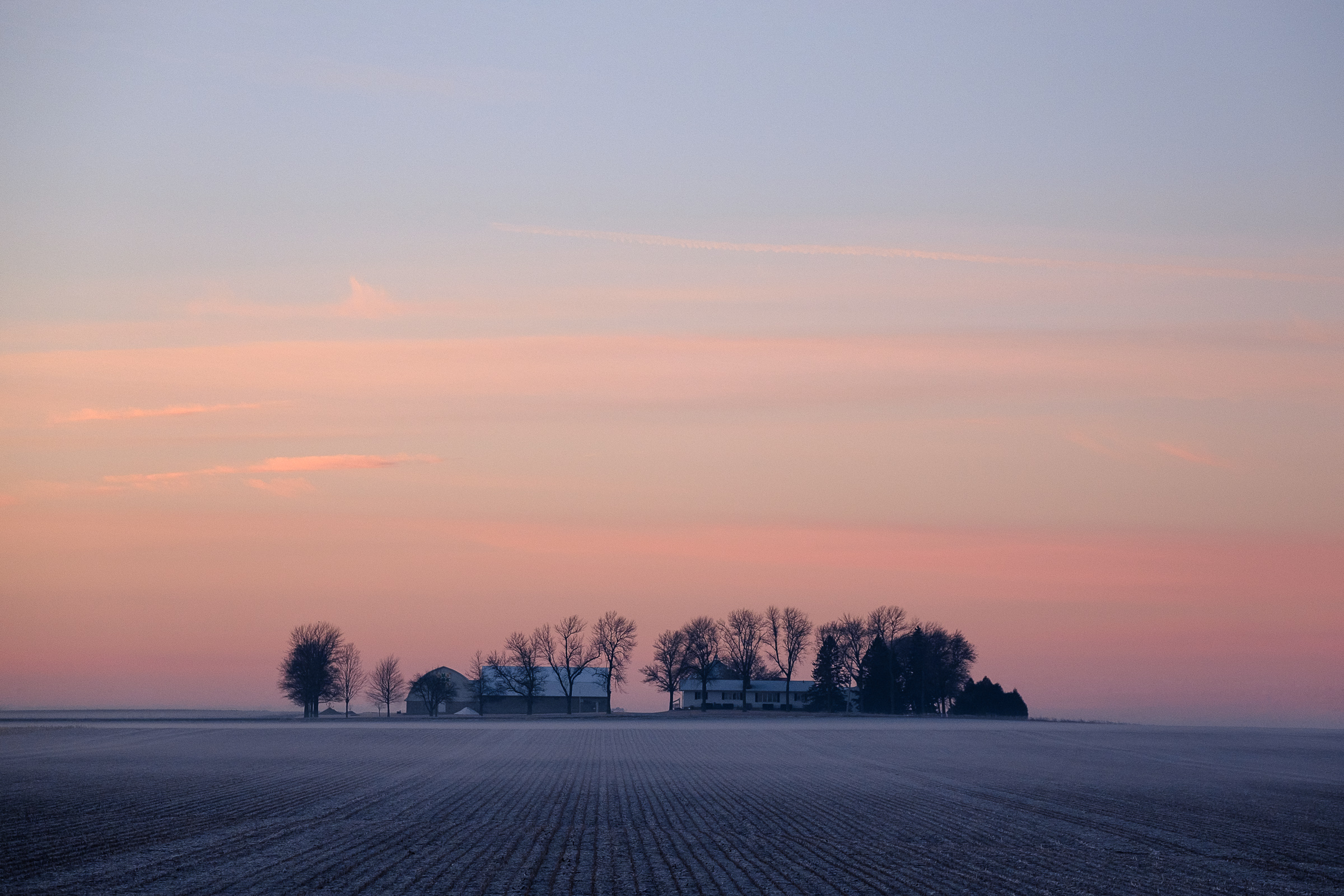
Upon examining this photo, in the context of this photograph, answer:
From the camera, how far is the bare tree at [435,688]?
515ft

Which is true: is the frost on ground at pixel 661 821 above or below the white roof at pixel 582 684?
below

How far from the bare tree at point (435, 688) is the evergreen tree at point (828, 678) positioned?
49588mm

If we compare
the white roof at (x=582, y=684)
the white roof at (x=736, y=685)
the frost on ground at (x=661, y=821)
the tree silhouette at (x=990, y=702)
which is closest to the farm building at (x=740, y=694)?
the white roof at (x=736, y=685)

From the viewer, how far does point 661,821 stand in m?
30.3

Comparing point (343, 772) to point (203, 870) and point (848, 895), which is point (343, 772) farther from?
point (848, 895)

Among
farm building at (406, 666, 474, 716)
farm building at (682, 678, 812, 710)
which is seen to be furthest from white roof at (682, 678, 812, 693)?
farm building at (406, 666, 474, 716)

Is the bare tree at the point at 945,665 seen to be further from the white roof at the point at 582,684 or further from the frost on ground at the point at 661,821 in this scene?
the frost on ground at the point at 661,821

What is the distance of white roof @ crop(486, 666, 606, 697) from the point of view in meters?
159

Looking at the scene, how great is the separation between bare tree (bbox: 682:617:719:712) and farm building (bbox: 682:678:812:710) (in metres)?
9.58

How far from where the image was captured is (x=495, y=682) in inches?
6112

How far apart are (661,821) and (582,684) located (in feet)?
442

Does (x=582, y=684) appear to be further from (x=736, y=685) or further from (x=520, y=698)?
(x=736, y=685)

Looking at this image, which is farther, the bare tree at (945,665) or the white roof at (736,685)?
the white roof at (736,685)

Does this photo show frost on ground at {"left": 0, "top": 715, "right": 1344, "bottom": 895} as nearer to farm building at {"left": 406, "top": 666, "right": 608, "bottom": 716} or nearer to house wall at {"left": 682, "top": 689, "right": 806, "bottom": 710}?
farm building at {"left": 406, "top": 666, "right": 608, "bottom": 716}
